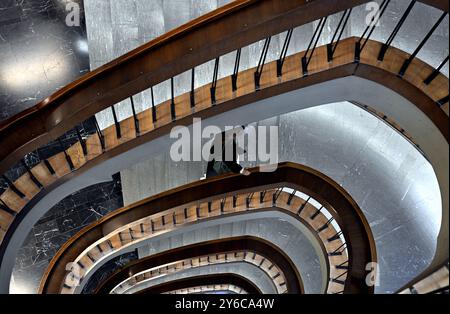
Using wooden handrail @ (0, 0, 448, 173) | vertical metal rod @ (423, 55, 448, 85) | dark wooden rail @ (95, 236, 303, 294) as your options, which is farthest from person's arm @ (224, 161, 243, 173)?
vertical metal rod @ (423, 55, 448, 85)

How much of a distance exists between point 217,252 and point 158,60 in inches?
258

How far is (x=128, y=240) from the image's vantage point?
7730mm

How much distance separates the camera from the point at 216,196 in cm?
607

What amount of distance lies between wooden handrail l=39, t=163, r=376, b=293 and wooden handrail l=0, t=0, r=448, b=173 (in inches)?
88.0

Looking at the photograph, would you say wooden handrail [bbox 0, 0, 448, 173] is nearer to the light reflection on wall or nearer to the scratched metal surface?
the scratched metal surface

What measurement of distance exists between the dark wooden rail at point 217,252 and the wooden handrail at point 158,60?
5447 millimetres

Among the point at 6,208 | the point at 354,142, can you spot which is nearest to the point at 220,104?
the point at 6,208

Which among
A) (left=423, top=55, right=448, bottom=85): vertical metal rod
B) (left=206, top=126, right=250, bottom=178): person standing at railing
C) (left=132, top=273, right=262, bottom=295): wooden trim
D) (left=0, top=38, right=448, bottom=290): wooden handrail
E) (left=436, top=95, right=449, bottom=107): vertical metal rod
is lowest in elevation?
(left=436, top=95, right=449, bottom=107): vertical metal rod

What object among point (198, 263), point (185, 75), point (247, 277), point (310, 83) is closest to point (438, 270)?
point (310, 83)

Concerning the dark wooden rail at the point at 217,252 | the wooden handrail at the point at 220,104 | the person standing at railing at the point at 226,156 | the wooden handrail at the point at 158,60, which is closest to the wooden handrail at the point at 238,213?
the person standing at railing at the point at 226,156

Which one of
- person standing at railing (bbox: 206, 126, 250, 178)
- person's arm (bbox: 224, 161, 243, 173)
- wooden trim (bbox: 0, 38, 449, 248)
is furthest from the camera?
person's arm (bbox: 224, 161, 243, 173)

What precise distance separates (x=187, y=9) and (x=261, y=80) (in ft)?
5.90

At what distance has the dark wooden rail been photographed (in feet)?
27.4

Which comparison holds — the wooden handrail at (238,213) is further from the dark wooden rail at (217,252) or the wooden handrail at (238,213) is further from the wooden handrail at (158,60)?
the wooden handrail at (158,60)
